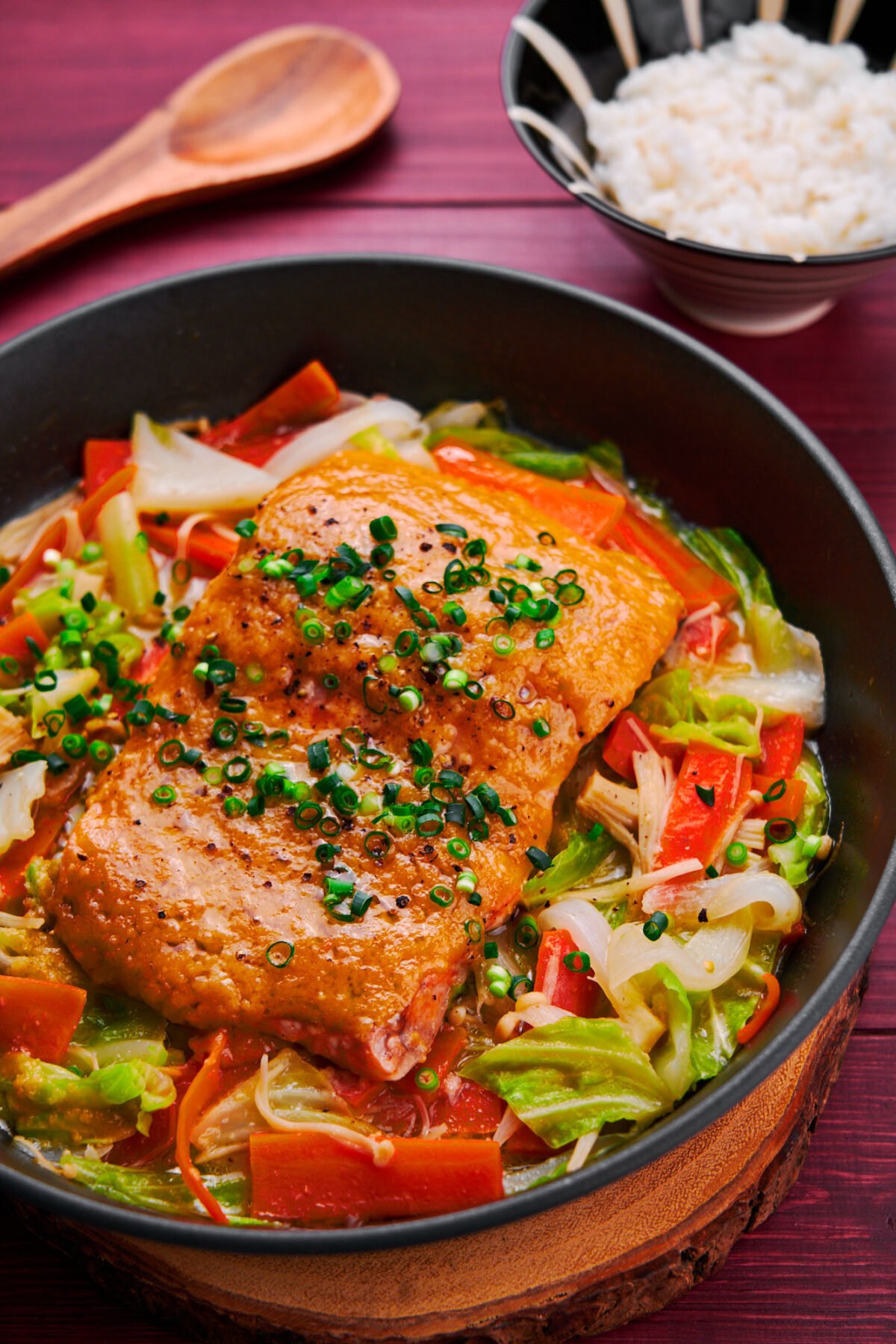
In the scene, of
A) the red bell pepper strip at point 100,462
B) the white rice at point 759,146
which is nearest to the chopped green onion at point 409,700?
the red bell pepper strip at point 100,462

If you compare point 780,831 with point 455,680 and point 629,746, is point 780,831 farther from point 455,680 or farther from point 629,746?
point 455,680

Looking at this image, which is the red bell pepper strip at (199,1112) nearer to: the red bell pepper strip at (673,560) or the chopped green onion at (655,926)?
the chopped green onion at (655,926)

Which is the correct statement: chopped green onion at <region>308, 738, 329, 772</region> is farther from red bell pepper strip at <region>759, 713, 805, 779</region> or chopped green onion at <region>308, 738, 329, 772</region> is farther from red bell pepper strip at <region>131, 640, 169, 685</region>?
red bell pepper strip at <region>759, 713, 805, 779</region>

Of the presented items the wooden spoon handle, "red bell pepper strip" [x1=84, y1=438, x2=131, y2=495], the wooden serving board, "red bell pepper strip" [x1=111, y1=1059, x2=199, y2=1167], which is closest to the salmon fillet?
"red bell pepper strip" [x1=111, y1=1059, x2=199, y2=1167]

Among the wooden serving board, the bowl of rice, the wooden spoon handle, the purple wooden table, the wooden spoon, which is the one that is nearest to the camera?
the wooden serving board

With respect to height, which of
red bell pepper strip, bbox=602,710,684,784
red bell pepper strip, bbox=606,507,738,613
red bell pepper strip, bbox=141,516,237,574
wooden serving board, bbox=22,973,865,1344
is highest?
red bell pepper strip, bbox=141,516,237,574

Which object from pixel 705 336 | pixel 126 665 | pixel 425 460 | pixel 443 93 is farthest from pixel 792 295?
pixel 126 665
